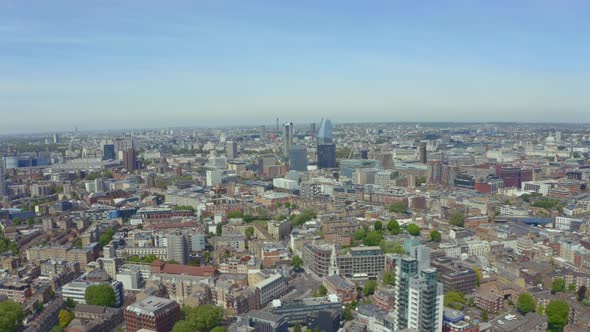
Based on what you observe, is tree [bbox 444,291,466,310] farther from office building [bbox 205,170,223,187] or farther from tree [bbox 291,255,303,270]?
office building [bbox 205,170,223,187]

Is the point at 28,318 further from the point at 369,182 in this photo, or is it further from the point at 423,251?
the point at 369,182

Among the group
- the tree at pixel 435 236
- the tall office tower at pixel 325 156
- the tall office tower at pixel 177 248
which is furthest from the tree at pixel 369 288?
the tall office tower at pixel 325 156

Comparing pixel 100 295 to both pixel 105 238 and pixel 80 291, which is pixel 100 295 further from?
pixel 105 238

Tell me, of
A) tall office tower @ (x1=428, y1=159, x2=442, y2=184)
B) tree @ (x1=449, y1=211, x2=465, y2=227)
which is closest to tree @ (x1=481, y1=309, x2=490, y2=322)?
tree @ (x1=449, y1=211, x2=465, y2=227)

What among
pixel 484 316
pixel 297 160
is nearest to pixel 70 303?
pixel 484 316

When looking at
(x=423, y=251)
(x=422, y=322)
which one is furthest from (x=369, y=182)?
(x=422, y=322)

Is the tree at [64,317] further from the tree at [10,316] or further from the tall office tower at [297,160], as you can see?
the tall office tower at [297,160]
